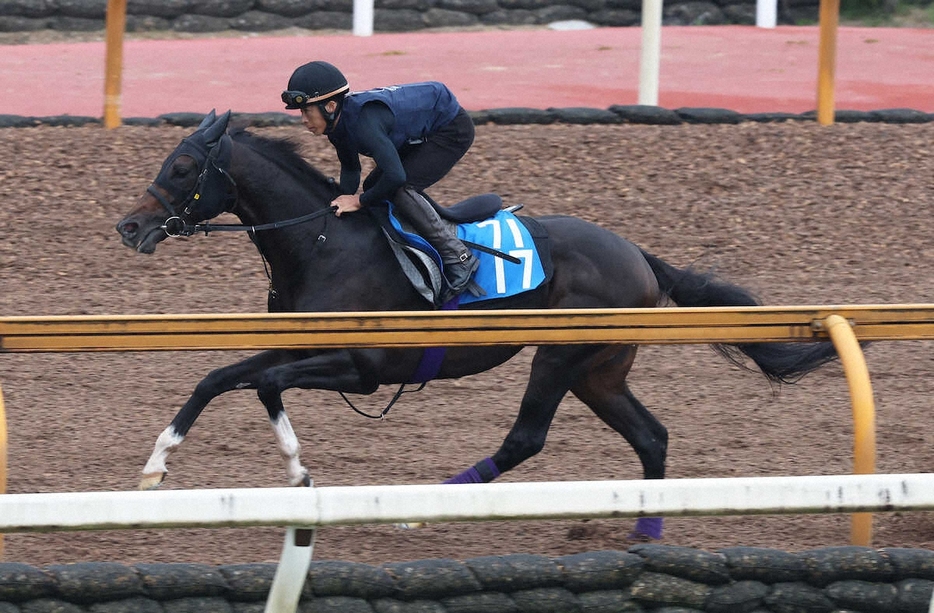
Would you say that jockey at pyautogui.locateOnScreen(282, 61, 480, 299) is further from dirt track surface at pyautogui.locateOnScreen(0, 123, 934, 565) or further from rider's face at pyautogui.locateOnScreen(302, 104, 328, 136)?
dirt track surface at pyautogui.locateOnScreen(0, 123, 934, 565)

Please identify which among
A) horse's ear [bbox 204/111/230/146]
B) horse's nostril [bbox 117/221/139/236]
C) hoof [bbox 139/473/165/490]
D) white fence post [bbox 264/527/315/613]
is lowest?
hoof [bbox 139/473/165/490]

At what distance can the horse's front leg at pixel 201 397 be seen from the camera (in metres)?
5.04

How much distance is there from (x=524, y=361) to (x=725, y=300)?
1.86 meters

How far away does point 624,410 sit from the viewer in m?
5.49

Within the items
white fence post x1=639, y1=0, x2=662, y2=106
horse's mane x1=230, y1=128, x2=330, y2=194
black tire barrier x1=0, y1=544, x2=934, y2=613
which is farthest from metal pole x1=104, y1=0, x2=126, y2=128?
black tire barrier x1=0, y1=544, x2=934, y2=613

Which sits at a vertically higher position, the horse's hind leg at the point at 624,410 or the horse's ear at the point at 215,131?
the horse's ear at the point at 215,131

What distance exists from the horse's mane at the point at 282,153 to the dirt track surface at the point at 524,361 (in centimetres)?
125

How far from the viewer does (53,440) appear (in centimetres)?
605

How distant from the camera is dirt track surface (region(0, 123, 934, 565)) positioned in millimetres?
5203

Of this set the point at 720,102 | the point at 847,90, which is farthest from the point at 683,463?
the point at 847,90

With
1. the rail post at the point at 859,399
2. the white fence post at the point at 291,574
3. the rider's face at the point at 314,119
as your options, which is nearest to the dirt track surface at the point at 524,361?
the rail post at the point at 859,399

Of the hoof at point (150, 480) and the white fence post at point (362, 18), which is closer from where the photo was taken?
the hoof at point (150, 480)

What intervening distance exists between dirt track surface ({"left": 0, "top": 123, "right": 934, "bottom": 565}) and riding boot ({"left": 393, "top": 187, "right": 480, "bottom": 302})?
2.97 ft

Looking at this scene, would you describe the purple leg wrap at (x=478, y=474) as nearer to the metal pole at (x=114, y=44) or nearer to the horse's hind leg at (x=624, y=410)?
the horse's hind leg at (x=624, y=410)
